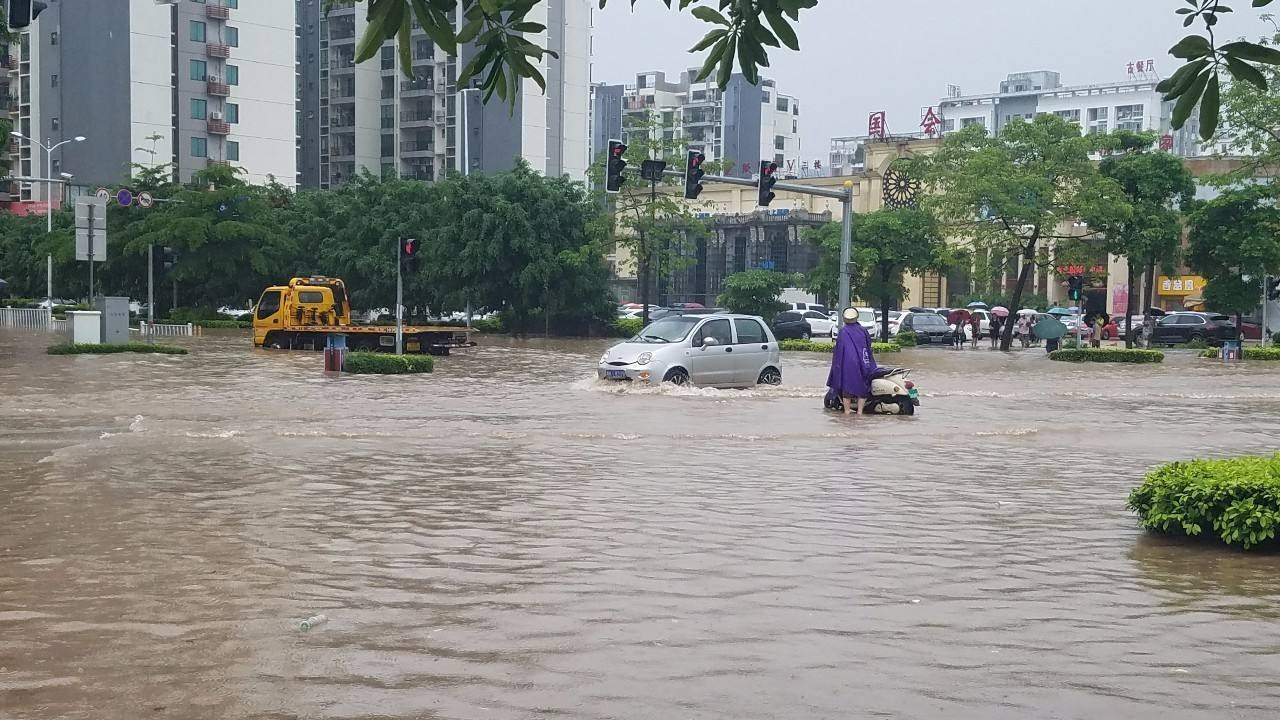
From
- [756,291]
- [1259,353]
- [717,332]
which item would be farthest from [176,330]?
[1259,353]

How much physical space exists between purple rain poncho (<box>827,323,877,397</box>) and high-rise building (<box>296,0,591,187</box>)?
73145 mm

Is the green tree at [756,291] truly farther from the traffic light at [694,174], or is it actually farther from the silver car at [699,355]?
the silver car at [699,355]

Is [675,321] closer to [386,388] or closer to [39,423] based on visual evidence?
[386,388]

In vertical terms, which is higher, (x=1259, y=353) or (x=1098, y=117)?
(x=1098, y=117)

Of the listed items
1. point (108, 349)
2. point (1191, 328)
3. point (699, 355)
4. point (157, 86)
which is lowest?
point (108, 349)

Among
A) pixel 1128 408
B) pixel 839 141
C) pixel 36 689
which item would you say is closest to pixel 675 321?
pixel 1128 408

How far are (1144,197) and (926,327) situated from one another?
30.2 ft

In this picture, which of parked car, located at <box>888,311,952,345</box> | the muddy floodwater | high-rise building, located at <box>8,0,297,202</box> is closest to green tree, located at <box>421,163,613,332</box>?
parked car, located at <box>888,311,952,345</box>

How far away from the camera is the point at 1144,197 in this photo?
48625 millimetres

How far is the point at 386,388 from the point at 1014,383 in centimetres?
1379

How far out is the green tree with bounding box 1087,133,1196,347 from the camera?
47594 mm

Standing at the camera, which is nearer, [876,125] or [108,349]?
[108,349]

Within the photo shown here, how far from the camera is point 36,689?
5.39 metres

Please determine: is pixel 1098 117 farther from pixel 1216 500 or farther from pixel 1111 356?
pixel 1216 500
